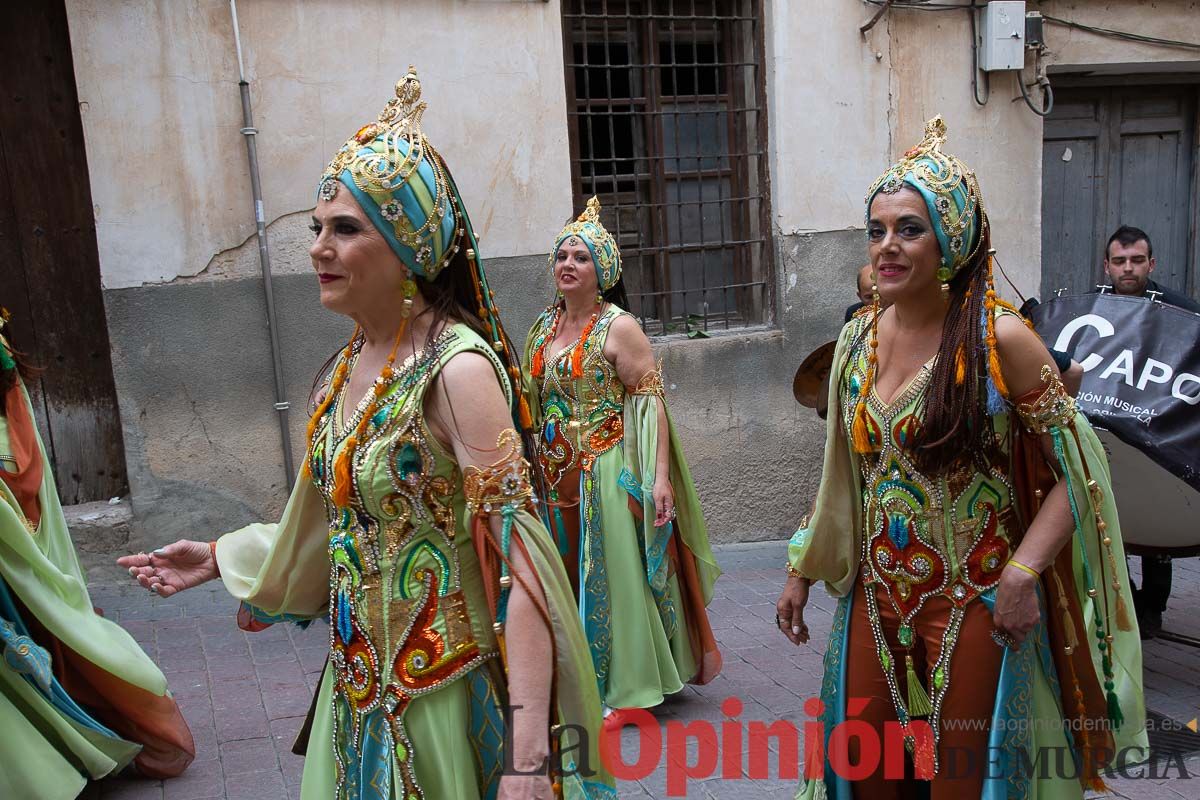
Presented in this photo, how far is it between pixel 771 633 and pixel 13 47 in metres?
5.19

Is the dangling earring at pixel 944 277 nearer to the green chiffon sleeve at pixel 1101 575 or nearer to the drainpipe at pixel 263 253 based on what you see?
the green chiffon sleeve at pixel 1101 575

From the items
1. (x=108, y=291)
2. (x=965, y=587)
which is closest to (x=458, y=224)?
(x=965, y=587)

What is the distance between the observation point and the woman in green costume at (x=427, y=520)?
2.06m

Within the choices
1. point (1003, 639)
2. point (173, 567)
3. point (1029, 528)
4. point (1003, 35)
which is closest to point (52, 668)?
point (173, 567)

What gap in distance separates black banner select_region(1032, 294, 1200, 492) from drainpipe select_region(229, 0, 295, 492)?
4.16 m

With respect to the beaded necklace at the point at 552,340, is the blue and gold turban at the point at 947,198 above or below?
above

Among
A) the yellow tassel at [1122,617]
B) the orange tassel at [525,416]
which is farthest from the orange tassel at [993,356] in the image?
the orange tassel at [525,416]

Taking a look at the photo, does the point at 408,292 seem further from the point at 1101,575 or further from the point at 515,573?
the point at 1101,575

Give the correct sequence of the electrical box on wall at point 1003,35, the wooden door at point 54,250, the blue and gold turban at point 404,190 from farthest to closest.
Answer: the electrical box on wall at point 1003,35 → the wooden door at point 54,250 → the blue and gold turban at point 404,190

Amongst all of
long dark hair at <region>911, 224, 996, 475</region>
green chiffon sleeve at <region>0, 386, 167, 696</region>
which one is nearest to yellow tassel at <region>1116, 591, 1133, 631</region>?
long dark hair at <region>911, 224, 996, 475</region>

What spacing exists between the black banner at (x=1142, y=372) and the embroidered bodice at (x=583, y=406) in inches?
72.8

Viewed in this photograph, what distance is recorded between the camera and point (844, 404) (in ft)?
10.2

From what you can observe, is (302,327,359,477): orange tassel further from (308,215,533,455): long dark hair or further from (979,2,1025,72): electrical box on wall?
(979,2,1025,72): electrical box on wall

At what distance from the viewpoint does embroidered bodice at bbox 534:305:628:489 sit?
473 cm
